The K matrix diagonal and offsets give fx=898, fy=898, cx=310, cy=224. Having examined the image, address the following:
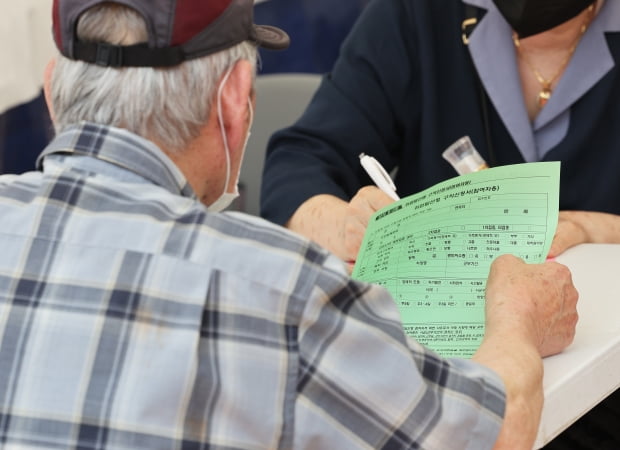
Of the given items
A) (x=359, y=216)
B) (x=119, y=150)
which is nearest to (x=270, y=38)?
(x=119, y=150)

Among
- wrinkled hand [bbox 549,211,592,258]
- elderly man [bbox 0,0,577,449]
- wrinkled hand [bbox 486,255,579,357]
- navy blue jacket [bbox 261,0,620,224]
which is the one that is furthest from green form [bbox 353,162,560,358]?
navy blue jacket [bbox 261,0,620,224]

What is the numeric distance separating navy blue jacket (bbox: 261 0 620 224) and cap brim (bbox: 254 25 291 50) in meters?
0.52

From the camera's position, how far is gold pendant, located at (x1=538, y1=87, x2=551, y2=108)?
63.3 inches

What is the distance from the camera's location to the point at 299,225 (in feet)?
4.74

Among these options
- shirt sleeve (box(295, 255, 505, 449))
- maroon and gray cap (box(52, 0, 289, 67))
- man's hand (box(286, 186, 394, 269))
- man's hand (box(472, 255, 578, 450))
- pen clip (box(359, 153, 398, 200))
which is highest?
maroon and gray cap (box(52, 0, 289, 67))

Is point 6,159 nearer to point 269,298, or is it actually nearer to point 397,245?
point 397,245

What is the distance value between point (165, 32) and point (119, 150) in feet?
0.39

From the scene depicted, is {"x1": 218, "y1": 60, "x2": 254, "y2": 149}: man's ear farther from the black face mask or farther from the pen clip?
the black face mask

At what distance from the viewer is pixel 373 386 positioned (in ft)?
2.55

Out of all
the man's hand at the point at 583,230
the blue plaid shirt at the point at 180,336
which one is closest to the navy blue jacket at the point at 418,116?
the man's hand at the point at 583,230

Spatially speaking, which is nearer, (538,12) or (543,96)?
A: (538,12)

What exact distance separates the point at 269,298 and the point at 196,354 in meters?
0.08

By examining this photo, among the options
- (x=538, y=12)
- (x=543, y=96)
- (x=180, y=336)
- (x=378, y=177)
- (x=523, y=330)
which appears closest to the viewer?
(x=180, y=336)

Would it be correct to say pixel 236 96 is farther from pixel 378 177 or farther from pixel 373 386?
pixel 378 177
